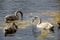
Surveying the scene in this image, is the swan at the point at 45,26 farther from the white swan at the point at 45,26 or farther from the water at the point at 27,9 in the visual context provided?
the water at the point at 27,9

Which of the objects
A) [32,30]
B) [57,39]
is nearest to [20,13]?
[32,30]

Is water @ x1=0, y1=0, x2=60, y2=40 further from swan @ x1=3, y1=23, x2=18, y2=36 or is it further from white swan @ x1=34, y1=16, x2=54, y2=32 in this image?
white swan @ x1=34, y1=16, x2=54, y2=32

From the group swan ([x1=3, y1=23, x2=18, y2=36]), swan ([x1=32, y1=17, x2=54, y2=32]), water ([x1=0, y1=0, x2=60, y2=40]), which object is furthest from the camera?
swan ([x1=32, y1=17, x2=54, y2=32])

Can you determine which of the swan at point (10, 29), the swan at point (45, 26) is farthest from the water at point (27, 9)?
the swan at point (45, 26)

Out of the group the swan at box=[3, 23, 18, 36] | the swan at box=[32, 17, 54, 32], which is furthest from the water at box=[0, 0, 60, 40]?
the swan at box=[32, 17, 54, 32]

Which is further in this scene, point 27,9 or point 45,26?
point 27,9

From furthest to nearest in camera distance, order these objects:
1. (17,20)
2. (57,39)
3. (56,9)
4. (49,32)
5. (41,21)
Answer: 1. (56,9)
2. (17,20)
3. (41,21)
4. (49,32)
5. (57,39)

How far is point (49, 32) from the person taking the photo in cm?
1661

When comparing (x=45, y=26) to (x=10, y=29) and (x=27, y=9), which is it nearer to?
(x=10, y=29)

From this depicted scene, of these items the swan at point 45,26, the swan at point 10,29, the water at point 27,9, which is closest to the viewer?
the water at point 27,9

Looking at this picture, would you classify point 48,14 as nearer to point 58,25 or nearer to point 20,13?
point 20,13

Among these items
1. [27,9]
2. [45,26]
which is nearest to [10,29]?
[45,26]

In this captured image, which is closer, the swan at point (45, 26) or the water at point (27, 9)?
the water at point (27, 9)

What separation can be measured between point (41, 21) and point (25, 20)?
43.4 inches
